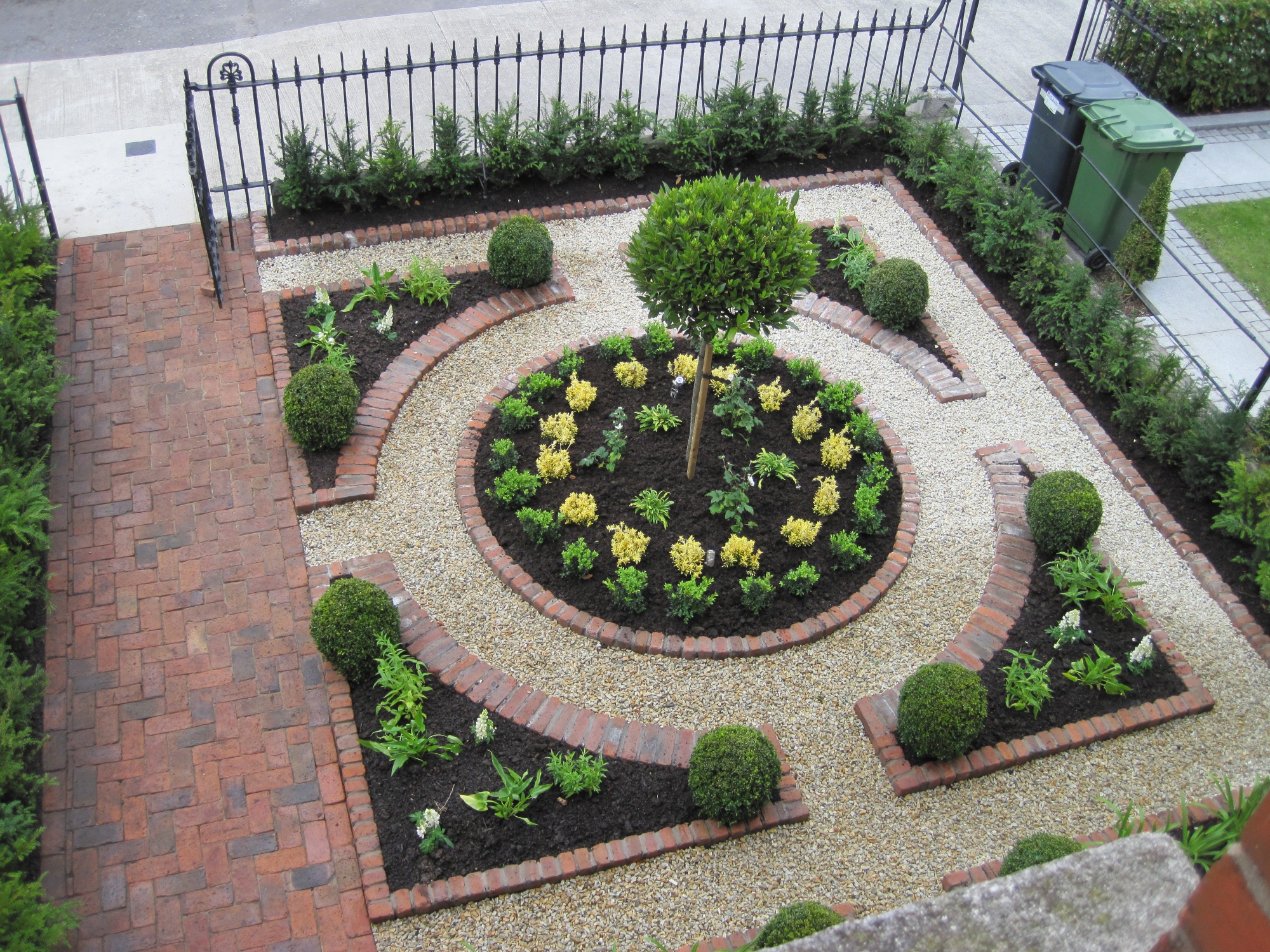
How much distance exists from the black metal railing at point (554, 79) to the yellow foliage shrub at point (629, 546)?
501 cm

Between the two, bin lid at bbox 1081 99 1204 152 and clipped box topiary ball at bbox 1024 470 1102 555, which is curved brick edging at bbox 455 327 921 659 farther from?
bin lid at bbox 1081 99 1204 152

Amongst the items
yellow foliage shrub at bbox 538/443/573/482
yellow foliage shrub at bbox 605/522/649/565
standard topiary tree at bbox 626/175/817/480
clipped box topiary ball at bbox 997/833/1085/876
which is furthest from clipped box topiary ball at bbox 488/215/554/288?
clipped box topiary ball at bbox 997/833/1085/876

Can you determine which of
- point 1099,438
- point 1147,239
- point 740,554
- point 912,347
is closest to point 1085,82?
point 1147,239

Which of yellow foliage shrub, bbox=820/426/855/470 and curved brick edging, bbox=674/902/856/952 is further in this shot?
yellow foliage shrub, bbox=820/426/855/470

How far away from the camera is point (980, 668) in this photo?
7.32 meters

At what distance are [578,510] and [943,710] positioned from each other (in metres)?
2.87

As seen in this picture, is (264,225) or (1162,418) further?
(264,225)

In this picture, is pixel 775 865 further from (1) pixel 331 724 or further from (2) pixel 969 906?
(2) pixel 969 906

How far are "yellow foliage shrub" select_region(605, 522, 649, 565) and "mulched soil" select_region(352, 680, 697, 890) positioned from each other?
4.72ft

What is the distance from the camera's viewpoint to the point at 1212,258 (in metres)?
11.1

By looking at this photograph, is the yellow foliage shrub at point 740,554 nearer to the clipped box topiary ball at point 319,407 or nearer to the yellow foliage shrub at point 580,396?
the yellow foliage shrub at point 580,396

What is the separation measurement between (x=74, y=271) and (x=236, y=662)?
4.70m

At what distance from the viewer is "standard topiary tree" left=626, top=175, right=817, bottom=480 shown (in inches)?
259

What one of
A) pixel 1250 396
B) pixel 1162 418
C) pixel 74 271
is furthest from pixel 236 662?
pixel 1250 396
